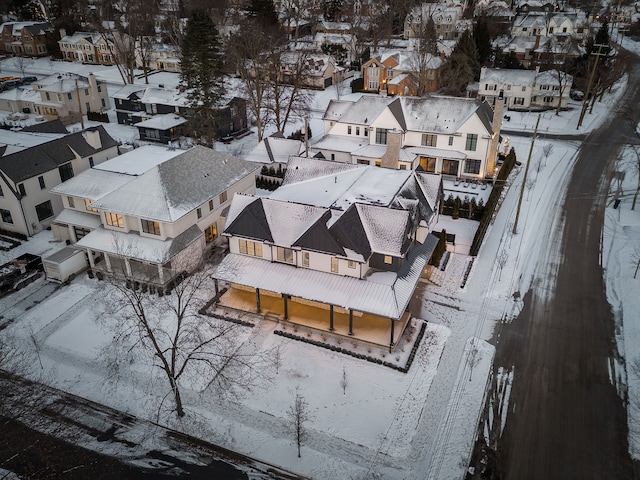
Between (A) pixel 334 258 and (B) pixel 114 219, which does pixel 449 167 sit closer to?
(A) pixel 334 258

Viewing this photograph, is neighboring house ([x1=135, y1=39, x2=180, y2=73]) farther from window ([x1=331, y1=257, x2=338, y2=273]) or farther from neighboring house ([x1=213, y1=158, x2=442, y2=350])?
window ([x1=331, y1=257, x2=338, y2=273])

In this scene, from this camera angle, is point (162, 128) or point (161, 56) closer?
point (162, 128)

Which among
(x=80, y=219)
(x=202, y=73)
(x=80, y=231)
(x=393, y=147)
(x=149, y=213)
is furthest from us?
(x=202, y=73)

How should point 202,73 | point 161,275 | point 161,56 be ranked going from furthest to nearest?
point 161,56, point 202,73, point 161,275

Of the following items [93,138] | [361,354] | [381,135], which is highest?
[93,138]

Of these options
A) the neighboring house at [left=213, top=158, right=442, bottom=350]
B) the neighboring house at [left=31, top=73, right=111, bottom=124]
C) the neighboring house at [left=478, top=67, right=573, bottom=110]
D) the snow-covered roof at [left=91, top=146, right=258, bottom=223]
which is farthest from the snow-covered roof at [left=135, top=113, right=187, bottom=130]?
the neighboring house at [left=478, top=67, right=573, bottom=110]

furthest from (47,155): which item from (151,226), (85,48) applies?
(85,48)

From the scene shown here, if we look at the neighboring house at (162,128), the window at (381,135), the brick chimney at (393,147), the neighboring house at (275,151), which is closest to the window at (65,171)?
the neighboring house at (162,128)

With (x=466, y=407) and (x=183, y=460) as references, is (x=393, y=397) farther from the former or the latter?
(x=183, y=460)
